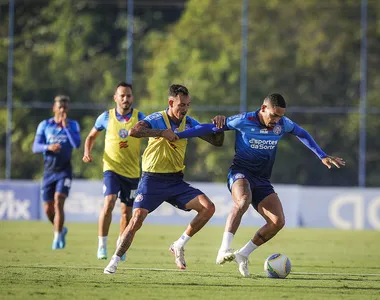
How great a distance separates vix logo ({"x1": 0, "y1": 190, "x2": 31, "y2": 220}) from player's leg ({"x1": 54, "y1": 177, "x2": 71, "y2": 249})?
10.1 metres

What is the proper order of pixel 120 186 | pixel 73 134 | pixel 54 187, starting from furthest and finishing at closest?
pixel 54 187 < pixel 73 134 < pixel 120 186

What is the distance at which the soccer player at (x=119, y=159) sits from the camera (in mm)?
13586

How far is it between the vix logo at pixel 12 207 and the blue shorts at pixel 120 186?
1262 centimetres

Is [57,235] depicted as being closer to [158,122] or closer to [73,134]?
[73,134]

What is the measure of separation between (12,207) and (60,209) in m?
10.5

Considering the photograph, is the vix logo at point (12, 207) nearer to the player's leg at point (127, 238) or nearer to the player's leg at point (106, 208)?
the player's leg at point (106, 208)

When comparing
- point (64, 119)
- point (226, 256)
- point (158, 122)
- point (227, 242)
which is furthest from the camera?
point (64, 119)

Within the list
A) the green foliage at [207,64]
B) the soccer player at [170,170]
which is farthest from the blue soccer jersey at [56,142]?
the green foliage at [207,64]

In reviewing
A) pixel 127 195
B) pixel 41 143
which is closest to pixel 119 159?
pixel 127 195

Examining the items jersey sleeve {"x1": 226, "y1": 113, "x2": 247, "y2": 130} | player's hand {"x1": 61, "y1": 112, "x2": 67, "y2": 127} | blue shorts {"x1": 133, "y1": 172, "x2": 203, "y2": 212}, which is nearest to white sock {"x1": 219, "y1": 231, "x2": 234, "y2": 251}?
blue shorts {"x1": 133, "y1": 172, "x2": 203, "y2": 212}

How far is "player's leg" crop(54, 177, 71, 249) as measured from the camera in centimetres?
1577

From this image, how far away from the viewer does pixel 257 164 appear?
1202cm

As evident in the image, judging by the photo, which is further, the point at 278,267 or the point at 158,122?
the point at 278,267

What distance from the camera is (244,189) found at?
11.7 metres
